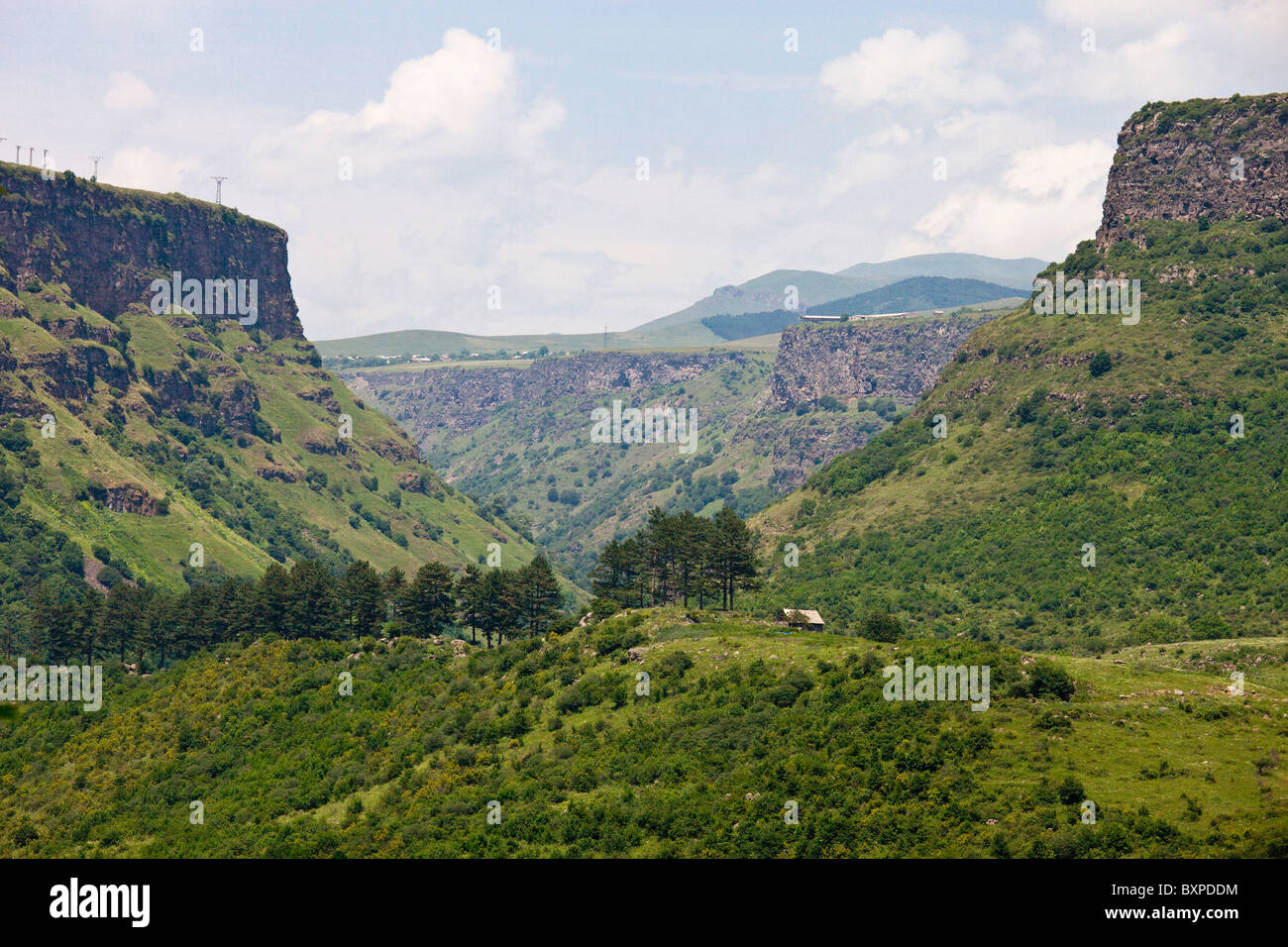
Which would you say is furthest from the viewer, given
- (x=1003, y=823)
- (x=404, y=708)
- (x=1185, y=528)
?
(x=1185, y=528)

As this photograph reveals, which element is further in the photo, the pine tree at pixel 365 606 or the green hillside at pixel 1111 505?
the green hillside at pixel 1111 505

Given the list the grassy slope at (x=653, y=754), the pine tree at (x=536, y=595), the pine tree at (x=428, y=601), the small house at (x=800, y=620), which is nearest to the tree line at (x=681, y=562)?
the pine tree at (x=536, y=595)

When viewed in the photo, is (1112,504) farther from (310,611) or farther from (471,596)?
(310,611)

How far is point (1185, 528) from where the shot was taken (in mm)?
150750

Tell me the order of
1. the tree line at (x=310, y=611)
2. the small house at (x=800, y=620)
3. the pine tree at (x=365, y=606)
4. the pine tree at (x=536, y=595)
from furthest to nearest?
1. the pine tree at (x=365, y=606)
2. the tree line at (x=310, y=611)
3. the pine tree at (x=536, y=595)
4. the small house at (x=800, y=620)

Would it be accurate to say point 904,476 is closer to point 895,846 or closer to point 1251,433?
point 1251,433

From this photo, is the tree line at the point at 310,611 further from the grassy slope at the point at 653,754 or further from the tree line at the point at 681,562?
the grassy slope at the point at 653,754

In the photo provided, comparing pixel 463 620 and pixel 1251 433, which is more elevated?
pixel 1251 433

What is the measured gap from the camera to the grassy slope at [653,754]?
2544 inches

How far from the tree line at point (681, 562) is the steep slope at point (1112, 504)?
33356 mm

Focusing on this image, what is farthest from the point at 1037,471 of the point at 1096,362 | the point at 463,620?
the point at 463,620

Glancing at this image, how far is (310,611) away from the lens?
129875 mm

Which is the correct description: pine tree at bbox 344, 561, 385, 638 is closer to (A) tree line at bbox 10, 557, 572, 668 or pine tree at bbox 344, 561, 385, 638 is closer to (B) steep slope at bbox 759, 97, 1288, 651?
(A) tree line at bbox 10, 557, 572, 668
